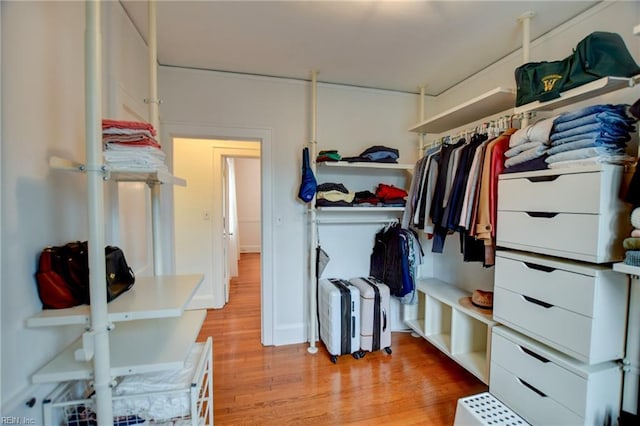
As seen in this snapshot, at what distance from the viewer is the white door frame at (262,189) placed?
2441mm

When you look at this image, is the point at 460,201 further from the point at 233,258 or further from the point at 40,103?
the point at 233,258

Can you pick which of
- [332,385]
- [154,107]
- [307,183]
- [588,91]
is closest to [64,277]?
[154,107]

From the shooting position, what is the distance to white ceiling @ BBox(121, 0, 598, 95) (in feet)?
5.43

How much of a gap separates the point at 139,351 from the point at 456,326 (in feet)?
6.56

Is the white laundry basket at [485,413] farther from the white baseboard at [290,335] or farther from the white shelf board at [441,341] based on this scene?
the white baseboard at [290,335]

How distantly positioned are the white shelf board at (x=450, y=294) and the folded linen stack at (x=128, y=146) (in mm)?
2013

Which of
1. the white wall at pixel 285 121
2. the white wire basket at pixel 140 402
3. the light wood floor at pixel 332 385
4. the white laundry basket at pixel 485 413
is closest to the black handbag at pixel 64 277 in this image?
the white wire basket at pixel 140 402

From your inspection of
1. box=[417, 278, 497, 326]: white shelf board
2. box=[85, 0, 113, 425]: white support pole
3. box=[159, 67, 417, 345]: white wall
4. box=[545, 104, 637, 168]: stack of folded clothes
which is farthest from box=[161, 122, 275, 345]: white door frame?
box=[545, 104, 637, 168]: stack of folded clothes

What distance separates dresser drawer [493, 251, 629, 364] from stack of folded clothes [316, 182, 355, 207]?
132 centimetres

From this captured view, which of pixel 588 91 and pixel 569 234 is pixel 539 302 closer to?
pixel 569 234

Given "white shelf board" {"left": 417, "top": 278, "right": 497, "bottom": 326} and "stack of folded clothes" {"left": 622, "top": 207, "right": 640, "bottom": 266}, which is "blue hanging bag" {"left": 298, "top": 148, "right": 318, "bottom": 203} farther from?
"stack of folded clothes" {"left": 622, "top": 207, "right": 640, "bottom": 266}

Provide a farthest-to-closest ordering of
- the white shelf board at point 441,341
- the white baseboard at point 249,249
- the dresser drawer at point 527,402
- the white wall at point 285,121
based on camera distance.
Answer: the white baseboard at point 249,249
the white wall at point 285,121
the white shelf board at point 441,341
the dresser drawer at point 527,402

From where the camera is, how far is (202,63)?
2.35 metres

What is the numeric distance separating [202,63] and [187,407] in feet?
7.85
